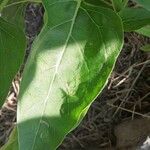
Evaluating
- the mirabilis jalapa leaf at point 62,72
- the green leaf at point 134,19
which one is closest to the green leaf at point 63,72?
the mirabilis jalapa leaf at point 62,72

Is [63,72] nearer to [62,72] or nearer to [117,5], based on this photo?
[62,72]

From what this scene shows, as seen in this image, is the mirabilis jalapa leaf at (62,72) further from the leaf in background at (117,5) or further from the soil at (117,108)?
the soil at (117,108)

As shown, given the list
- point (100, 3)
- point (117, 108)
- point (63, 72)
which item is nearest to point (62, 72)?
point (63, 72)

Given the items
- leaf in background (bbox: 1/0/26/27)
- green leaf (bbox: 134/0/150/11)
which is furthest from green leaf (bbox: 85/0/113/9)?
leaf in background (bbox: 1/0/26/27)

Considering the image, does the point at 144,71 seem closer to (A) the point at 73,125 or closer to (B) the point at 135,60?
(B) the point at 135,60

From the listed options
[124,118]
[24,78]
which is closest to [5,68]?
[24,78]

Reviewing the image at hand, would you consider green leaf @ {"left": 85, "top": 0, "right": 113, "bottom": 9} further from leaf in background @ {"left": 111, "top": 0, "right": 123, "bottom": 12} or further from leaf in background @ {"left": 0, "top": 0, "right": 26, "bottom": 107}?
leaf in background @ {"left": 0, "top": 0, "right": 26, "bottom": 107}

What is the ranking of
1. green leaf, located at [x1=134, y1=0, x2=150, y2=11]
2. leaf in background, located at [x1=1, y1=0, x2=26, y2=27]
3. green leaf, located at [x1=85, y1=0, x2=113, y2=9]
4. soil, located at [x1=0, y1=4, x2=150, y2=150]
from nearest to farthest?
1. green leaf, located at [x1=134, y1=0, x2=150, y2=11]
2. green leaf, located at [x1=85, y1=0, x2=113, y2=9]
3. leaf in background, located at [x1=1, y1=0, x2=26, y2=27]
4. soil, located at [x1=0, y1=4, x2=150, y2=150]
